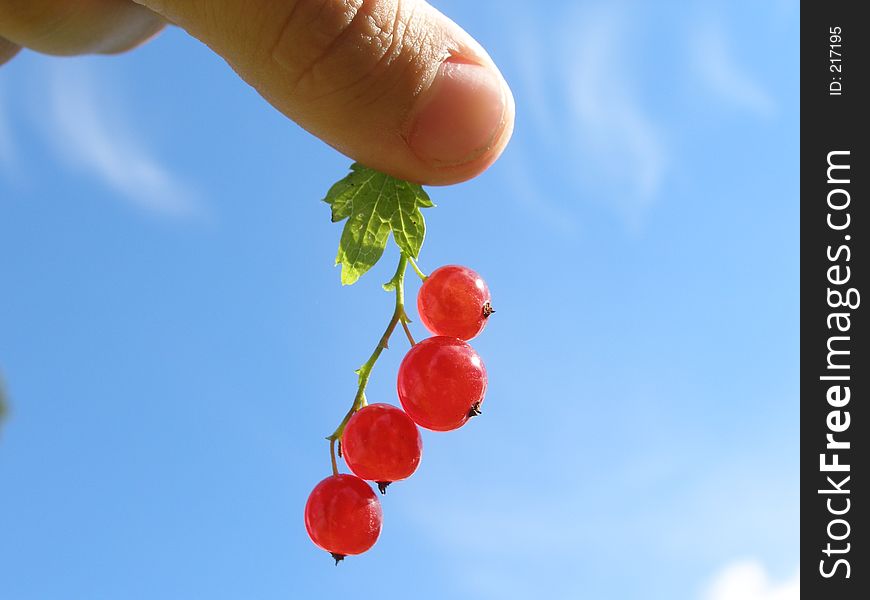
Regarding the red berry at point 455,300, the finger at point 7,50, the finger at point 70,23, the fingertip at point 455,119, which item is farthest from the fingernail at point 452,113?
the finger at point 7,50

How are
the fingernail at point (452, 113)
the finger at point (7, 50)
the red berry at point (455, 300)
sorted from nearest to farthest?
the red berry at point (455, 300) < the fingernail at point (452, 113) < the finger at point (7, 50)

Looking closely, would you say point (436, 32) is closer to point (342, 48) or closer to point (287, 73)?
point (342, 48)

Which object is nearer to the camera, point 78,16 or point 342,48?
point 342,48

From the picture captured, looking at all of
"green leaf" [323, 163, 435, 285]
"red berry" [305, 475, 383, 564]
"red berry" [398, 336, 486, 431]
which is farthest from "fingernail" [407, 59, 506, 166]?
"red berry" [305, 475, 383, 564]

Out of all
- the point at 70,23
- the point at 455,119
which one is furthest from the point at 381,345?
the point at 70,23

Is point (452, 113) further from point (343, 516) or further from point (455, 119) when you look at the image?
point (343, 516)

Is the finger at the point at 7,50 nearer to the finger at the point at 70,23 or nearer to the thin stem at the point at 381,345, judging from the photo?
the finger at the point at 70,23

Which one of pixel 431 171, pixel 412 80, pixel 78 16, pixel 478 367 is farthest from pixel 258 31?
pixel 78 16
